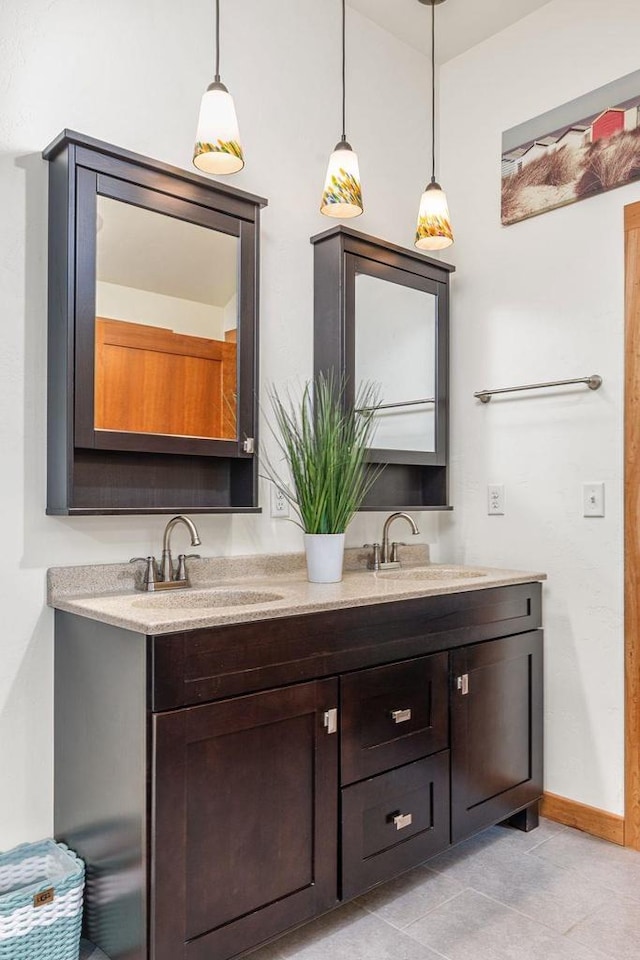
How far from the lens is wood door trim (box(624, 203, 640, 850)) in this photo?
90.3 inches

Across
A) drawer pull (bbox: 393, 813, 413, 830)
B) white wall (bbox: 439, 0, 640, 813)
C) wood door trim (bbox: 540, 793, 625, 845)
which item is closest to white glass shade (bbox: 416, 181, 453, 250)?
white wall (bbox: 439, 0, 640, 813)

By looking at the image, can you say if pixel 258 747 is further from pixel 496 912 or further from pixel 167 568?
pixel 496 912

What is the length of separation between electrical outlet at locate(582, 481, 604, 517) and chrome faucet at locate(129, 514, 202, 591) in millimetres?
1338

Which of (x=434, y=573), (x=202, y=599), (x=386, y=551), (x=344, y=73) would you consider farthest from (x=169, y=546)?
(x=344, y=73)

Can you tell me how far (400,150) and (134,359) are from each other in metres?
1.59

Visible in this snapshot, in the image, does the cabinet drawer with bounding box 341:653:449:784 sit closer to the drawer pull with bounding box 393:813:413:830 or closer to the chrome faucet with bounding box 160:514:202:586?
the drawer pull with bounding box 393:813:413:830

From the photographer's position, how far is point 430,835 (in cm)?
202

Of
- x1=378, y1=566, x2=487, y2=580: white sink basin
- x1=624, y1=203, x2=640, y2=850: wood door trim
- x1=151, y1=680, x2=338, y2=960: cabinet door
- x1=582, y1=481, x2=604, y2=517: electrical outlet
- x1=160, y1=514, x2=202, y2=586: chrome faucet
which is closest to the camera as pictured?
x1=151, y1=680, x2=338, y2=960: cabinet door

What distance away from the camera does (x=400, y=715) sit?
194cm

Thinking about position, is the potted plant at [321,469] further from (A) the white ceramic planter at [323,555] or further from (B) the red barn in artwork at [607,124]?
(B) the red barn in artwork at [607,124]

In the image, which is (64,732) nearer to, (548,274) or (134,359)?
(134,359)

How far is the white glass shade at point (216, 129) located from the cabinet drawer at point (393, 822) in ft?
5.59

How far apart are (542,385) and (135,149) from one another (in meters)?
1.56

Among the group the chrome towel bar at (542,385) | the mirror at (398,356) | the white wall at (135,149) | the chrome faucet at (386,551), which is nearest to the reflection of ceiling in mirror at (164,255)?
the white wall at (135,149)
